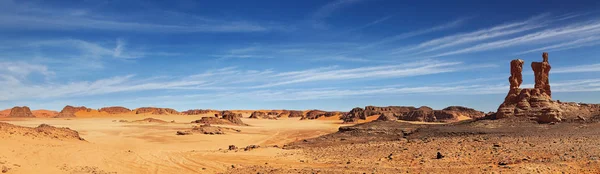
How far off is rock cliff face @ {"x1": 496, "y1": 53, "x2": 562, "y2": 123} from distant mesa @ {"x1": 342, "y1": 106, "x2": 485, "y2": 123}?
31.1 m

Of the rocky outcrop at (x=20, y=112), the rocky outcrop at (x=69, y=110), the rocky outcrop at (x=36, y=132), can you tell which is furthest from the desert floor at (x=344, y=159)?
the rocky outcrop at (x=20, y=112)

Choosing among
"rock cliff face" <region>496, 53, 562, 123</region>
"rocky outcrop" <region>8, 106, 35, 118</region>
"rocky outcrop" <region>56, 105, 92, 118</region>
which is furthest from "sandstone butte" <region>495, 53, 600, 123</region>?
"rocky outcrop" <region>8, 106, 35, 118</region>

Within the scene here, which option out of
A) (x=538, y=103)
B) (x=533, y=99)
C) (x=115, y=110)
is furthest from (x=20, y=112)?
(x=538, y=103)

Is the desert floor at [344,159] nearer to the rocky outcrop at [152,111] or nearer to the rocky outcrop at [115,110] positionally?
the rocky outcrop at [152,111]

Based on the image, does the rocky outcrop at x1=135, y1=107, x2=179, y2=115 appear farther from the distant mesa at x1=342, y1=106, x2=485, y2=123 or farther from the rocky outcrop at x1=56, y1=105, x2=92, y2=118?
the distant mesa at x1=342, y1=106, x2=485, y2=123

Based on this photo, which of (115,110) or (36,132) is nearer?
(36,132)

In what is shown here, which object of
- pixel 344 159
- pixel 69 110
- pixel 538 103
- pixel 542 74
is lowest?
pixel 344 159

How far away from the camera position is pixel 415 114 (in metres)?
67.9

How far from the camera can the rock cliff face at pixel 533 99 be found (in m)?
29.3

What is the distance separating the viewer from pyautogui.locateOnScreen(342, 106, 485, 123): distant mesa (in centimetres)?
6644

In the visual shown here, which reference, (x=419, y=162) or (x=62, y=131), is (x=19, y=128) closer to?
(x=62, y=131)

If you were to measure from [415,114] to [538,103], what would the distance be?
37212mm

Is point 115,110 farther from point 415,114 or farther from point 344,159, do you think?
point 344,159

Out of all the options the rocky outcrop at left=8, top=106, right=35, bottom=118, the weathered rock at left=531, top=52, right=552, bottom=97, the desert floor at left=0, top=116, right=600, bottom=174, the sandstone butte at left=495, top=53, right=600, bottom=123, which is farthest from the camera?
the rocky outcrop at left=8, top=106, right=35, bottom=118
